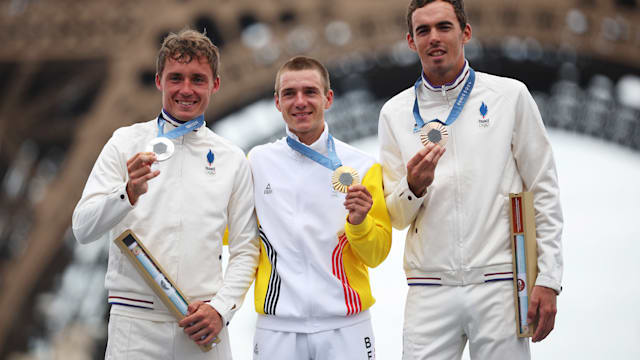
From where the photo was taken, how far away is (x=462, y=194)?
3.21 meters

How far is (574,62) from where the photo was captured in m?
15.4

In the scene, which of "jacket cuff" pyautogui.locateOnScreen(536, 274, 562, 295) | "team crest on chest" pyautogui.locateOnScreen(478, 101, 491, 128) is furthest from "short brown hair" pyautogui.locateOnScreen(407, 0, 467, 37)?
"jacket cuff" pyautogui.locateOnScreen(536, 274, 562, 295)

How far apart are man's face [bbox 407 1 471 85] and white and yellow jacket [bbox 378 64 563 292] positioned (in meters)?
0.07

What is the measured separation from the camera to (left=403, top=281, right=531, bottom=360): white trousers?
307 centimetres

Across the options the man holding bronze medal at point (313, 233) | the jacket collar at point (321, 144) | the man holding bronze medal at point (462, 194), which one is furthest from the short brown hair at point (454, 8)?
the jacket collar at point (321, 144)

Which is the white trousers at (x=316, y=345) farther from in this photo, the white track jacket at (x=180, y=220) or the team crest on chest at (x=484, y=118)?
the team crest on chest at (x=484, y=118)

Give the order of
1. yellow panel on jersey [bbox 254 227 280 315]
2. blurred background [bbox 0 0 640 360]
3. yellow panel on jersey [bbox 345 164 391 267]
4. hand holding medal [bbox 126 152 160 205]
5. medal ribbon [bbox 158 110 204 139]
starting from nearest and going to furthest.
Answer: hand holding medal [bbox 126 152 160 205]
yellow panel on jersey [bbox 345 164 391 267]
yellow panel on jersey [bbox 254 227 280 315]
medal ribbon [bbox 158 110 204 139]
blurred background [bbox 0 0 640 360]

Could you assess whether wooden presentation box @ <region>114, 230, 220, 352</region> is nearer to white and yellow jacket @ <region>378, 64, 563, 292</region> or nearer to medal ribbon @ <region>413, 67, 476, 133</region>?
white and yellow jacket @ <region>378, 64, 563, 292</region>

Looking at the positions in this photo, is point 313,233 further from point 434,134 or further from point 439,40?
point 439,40

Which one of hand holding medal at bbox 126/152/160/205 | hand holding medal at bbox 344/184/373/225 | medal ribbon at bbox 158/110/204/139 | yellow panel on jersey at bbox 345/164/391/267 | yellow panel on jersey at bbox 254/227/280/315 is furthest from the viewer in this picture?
medal ribbon at bbox 158/110/204/139

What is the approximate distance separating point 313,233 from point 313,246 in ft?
0.21

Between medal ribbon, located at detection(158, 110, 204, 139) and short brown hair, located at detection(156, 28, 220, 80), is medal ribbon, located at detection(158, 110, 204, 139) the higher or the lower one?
the lower one

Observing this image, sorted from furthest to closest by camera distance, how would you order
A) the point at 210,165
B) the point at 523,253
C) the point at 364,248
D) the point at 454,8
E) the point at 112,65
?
the point at 112,65 → the point at 210,165 → the point at 454,8 → the point at 364,248 → the point at 523,253

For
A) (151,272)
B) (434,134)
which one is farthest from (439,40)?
(151,272)
